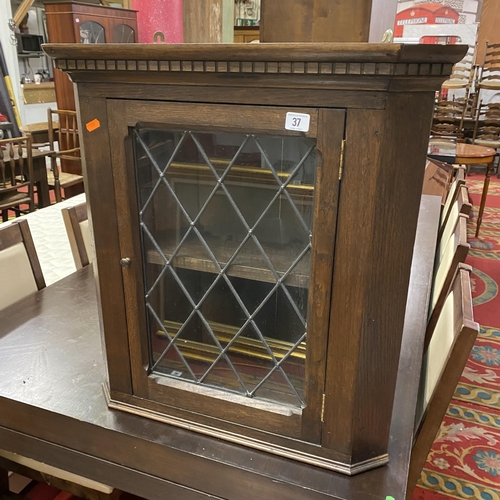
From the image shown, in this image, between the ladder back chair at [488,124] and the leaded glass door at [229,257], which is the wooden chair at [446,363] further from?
the ladder back chair at [488,124]

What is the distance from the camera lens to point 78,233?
5.38 feet

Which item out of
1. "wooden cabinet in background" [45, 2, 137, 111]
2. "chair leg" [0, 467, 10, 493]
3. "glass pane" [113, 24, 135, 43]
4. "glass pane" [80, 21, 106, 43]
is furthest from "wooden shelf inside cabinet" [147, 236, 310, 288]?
"glass pane" [80, 21, 106, 43]

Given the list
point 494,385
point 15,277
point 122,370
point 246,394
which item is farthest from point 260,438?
point 494,385

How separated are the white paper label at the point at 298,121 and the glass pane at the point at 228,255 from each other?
1.0 inches

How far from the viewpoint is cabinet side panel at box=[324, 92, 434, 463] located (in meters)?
0.60

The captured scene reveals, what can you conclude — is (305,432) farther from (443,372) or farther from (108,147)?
(108,147)

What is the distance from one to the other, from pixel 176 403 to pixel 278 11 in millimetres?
630

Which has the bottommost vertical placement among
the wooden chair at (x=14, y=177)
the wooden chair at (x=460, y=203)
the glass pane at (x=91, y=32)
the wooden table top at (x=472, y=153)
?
the wooden chair at (x=14, y=177)

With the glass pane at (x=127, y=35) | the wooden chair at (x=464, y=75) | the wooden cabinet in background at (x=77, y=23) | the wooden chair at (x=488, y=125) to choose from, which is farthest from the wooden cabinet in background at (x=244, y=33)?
the glass pane at (x=127, y=35)

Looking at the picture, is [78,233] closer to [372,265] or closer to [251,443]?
[251,443]

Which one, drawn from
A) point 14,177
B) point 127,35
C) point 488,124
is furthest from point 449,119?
point 127,35

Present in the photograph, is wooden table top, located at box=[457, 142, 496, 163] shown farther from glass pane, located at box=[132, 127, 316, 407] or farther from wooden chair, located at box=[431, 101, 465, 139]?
glass pane, located at box=[132, 127, 316, 407]

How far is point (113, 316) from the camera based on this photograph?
2.76 feet

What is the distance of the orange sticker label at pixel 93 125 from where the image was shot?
2.40ft
